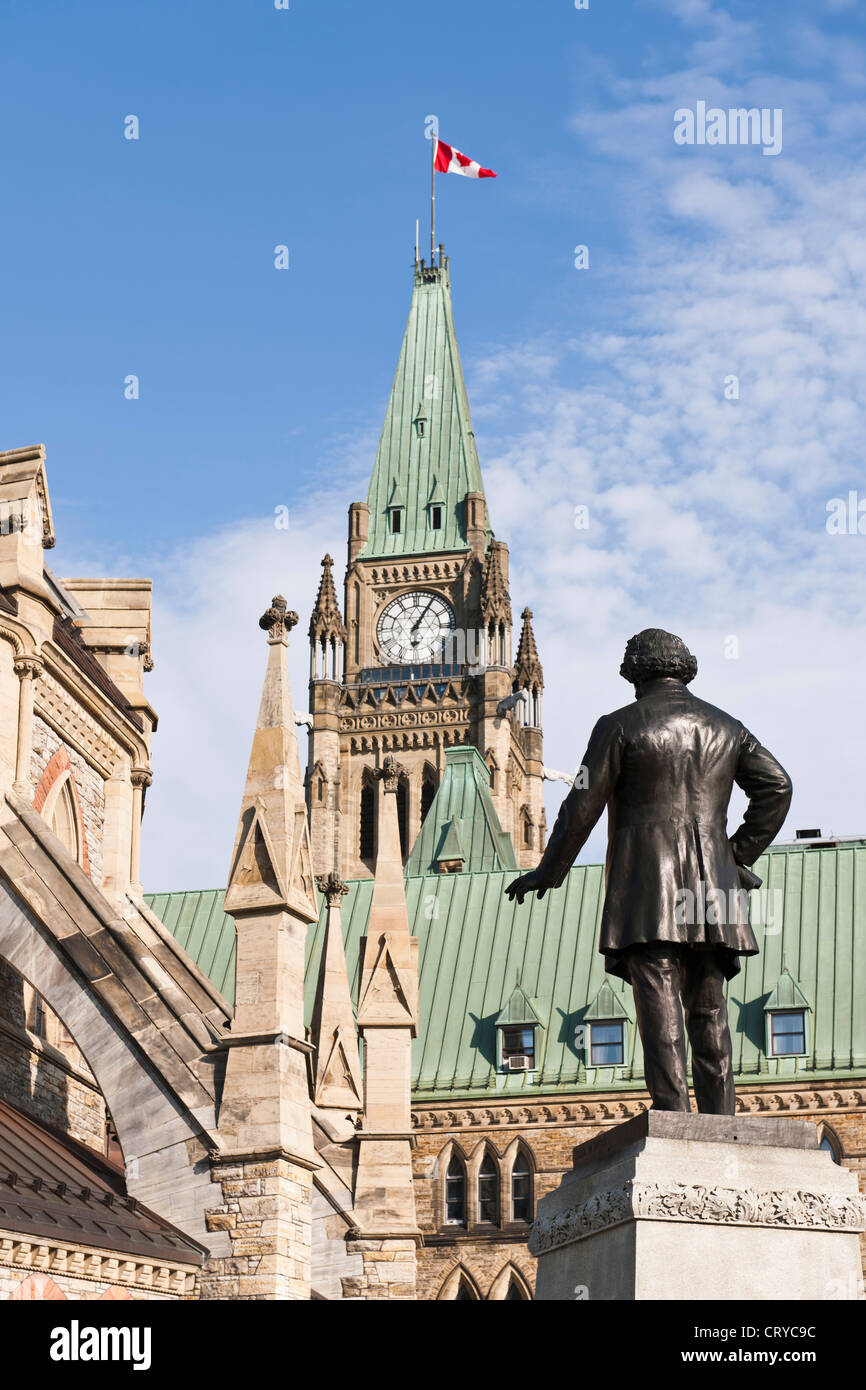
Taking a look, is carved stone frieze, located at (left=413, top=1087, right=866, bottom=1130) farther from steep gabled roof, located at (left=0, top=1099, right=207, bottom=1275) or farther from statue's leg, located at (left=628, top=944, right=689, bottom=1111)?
statue's leg, located at (left=628, top=944, right=689, bottom=1111)

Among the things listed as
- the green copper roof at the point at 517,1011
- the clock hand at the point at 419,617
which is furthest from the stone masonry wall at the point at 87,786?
the clock hand at the point at 419,617

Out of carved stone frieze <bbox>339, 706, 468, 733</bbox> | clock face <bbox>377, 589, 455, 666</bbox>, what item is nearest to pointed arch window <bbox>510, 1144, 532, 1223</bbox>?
carved stone frieze <bbox>339, 706, 468, 733</bbox>

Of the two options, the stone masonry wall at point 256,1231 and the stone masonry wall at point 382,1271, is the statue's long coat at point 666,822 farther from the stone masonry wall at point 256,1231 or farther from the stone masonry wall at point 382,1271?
the stone masonry wall at point 382,1271

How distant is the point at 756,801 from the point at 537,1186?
36418 millimetres

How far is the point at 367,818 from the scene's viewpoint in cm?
9000

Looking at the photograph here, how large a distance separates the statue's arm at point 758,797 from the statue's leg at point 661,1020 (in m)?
0.77

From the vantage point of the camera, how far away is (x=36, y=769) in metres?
23.8

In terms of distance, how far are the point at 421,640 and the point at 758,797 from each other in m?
87.9

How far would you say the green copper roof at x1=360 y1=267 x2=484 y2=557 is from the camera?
99625 mm

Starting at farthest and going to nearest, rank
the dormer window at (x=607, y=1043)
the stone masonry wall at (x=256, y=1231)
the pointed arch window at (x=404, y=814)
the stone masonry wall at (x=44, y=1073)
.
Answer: the pointed arch window at (x=404, y=814)
the dormer window at (x=607, y=1043)
the stone masonry wall at (x=44, y=1073)
the stone masonry wall at (x=256, y=1231)

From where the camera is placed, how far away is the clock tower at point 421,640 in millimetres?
89875

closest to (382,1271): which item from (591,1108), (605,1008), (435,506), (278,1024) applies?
(278,1024)

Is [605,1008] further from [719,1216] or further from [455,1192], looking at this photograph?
[719,1216]
